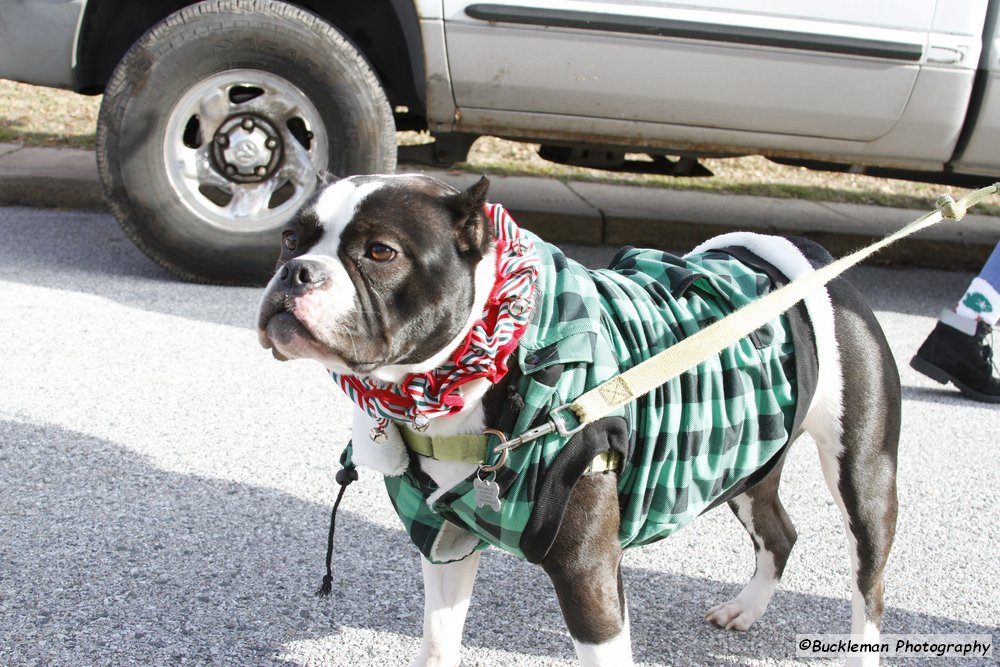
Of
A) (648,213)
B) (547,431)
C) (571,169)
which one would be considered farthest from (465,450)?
(571,169)

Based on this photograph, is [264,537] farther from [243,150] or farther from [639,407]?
[243,150]

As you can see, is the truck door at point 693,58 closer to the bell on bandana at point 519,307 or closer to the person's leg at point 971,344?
the person's leg at point 971,344

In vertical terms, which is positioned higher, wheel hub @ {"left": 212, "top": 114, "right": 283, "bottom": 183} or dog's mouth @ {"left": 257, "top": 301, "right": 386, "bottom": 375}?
dog's mouth @ {"left": 257, "top": 301, "right": 386, "bottom": 375}

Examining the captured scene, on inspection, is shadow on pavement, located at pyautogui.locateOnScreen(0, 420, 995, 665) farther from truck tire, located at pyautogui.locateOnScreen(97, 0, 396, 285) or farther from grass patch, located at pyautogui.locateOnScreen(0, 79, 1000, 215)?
grass patch, located at pyautogui.locateOnScreen(0, 79, 1000, 215)

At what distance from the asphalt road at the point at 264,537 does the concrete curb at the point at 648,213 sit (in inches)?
71.0

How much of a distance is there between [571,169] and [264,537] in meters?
5.53

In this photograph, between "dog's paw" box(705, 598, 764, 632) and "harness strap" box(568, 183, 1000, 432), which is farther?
"dog's paw" box(705, 598, 764, 632)

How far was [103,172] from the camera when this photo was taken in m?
4.84

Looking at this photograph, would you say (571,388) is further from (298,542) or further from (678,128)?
(678,128)

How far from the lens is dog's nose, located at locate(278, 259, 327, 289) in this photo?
1.94 meters

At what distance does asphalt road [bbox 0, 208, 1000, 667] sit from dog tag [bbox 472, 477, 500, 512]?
744 millimetres

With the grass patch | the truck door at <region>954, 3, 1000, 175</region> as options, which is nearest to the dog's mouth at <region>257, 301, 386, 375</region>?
the truck door at <region>954, 3, 1000, 175</region>

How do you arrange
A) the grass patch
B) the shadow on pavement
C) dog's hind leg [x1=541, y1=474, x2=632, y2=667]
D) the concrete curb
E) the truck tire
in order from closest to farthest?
dog's hind leg [x1=541, y1=474, x2=632, y2=667]
the shadow on pavement
the truck tire
the concrete curb
the grass patch

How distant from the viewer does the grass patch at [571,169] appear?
24.8 feet
